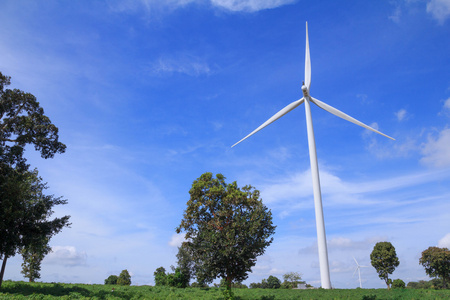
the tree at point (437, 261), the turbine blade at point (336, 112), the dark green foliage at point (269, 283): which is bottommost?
the dark green foliage at point (269, 283)

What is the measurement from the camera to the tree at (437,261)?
280 ft

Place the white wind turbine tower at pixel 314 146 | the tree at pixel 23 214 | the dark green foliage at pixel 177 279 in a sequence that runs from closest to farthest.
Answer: the tree at pixel 23 214, the white wind turbine tower at pixel 314 146, the dark green foliage at pixel 177 279

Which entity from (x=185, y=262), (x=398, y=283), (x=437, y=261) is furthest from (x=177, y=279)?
(x=437, y=261)

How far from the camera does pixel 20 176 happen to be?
119 feet

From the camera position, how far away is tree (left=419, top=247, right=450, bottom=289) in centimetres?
8538

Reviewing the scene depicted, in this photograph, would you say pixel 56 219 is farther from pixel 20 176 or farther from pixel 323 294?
pixel 323 294

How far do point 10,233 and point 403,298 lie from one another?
139ft

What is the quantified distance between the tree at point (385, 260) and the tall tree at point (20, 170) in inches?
3083

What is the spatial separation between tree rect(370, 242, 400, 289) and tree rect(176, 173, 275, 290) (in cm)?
5994

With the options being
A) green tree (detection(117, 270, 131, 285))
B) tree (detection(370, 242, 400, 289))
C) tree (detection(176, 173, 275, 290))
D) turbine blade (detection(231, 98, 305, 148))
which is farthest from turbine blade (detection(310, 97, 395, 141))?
green tree (detection(117, 270, 131, 285))

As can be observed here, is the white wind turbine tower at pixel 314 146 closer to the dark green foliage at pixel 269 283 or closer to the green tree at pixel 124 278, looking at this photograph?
the dark green foliage at pixel 269 283

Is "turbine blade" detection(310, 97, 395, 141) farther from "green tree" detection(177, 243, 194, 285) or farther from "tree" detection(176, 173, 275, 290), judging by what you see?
"green tree" detection(177, 243, 194, 285)

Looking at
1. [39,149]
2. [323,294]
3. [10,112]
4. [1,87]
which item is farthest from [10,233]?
[323,294]

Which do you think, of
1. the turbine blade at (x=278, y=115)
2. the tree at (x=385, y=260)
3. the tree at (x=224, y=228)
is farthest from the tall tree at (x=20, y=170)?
the tree at (x=385, y=260)
